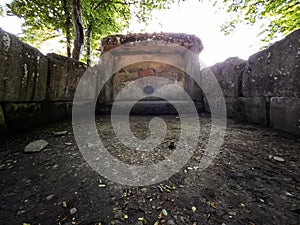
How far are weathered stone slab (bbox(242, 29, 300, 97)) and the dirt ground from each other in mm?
666

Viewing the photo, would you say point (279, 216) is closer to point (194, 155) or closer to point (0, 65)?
point (194, 155)

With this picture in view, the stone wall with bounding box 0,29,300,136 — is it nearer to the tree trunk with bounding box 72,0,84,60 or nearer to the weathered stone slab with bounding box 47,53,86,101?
the weathered stone slab with bounding box 47,53,86,101

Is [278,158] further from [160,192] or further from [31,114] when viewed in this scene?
[31,114]

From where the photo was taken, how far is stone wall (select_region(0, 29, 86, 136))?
1.33 meters

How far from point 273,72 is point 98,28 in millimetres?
6294

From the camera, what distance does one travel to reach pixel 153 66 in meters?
3.91

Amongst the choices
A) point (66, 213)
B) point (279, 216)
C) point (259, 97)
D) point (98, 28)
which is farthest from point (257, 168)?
point (98, 28)

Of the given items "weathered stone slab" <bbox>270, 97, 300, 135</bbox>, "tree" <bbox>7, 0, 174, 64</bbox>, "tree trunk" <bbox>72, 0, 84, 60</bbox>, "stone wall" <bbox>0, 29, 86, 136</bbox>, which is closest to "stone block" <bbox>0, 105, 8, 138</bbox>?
"stone wall" <bbox>0, 29, 86, 136</bbox>

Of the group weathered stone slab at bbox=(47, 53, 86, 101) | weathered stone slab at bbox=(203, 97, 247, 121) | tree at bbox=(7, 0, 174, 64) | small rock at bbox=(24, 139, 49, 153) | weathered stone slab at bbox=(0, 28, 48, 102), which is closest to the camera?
small rock at bbox=(24, 139, 49, 153)

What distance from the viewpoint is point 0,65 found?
125cm

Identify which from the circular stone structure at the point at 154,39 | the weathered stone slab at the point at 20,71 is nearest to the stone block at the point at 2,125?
the weathered stone slab at the point at 20,71

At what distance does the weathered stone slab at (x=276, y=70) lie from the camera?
1.36 meters

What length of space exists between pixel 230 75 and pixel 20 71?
9.51ft

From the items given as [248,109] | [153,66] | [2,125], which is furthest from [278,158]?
[153,66]
